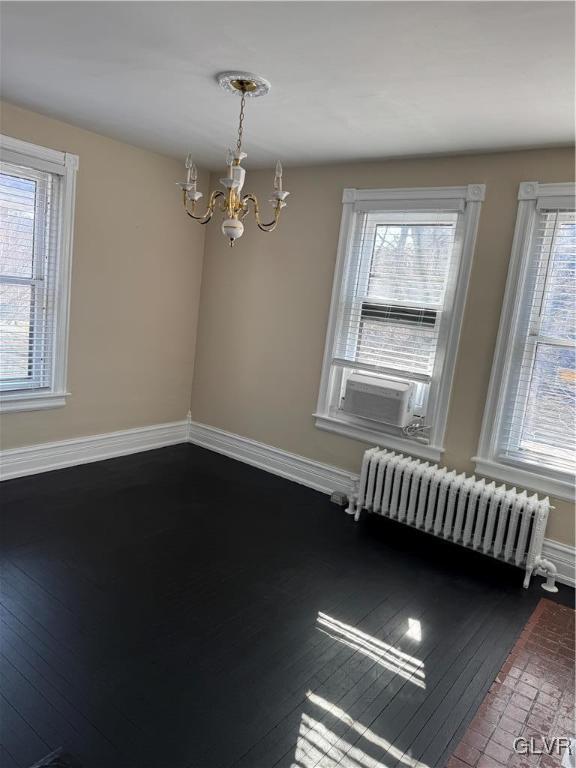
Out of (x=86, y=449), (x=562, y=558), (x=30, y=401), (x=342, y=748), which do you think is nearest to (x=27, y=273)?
(x=30, y=401)

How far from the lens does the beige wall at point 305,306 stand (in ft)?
11.2

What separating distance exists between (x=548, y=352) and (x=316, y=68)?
6.95ft

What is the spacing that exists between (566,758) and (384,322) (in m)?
2.75

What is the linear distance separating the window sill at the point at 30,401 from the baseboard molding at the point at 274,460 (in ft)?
4.67

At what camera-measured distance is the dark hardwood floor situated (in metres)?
1.86

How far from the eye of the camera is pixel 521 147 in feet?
10.6

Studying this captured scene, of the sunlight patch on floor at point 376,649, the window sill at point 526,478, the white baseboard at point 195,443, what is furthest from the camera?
the white baseboard at point 195,443

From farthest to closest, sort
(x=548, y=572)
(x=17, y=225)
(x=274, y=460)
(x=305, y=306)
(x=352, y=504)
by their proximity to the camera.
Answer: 1. (x=274, y=460)
2. (x=305, y=306)
3. (x=352, y=504)
4. (x=17, y=225)
5. (x=548, y=572)

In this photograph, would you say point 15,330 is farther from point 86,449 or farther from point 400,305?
point 400,305

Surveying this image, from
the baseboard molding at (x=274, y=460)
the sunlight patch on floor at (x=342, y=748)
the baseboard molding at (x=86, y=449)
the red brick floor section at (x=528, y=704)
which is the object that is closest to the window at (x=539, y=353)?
the red brick floor section at (x=528, y=704)

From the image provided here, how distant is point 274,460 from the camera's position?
15.2 feet

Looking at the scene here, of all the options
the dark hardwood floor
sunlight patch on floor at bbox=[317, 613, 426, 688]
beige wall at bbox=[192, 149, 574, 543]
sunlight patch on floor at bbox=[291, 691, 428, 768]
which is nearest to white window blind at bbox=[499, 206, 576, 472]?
beige wall at bbox=[192, 149, 574, 543]

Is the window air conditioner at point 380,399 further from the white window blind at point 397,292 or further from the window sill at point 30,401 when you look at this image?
the window sill at point 30,401

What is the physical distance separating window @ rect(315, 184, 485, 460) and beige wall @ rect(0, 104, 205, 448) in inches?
60.4
